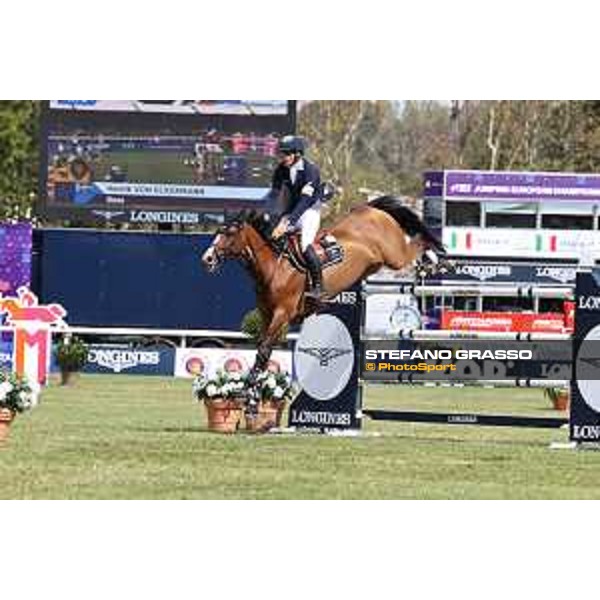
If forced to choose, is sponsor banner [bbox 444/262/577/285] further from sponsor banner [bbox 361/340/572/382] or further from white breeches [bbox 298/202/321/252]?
white breeches [bbox 298/202/321/252]

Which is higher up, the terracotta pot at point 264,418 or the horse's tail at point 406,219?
the horse's tail at point 406,219

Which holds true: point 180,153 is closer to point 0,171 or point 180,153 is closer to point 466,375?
point 0,171

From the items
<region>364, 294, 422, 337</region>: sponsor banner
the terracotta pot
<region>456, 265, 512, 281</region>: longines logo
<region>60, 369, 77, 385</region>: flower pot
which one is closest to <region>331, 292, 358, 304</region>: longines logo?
the terracotta pot

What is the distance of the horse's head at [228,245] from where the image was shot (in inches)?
612

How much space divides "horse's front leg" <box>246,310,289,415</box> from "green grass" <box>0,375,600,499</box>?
58cm

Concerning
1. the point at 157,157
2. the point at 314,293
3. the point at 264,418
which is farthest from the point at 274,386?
the point at 157,157

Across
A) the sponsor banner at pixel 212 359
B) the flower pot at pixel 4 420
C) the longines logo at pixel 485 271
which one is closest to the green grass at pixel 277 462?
the flower pot at pixel 4 420

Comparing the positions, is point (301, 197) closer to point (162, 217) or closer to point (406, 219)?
point (406, 219)

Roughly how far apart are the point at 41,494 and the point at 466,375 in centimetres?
577

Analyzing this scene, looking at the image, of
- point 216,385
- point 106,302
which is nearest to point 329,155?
point 106,302

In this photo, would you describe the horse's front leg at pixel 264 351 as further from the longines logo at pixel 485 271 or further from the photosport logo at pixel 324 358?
the longines logo at pixel 485 271

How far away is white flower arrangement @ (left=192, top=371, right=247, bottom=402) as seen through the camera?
16297 mm

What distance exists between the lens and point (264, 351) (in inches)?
624

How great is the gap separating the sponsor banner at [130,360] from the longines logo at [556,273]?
10411mm
